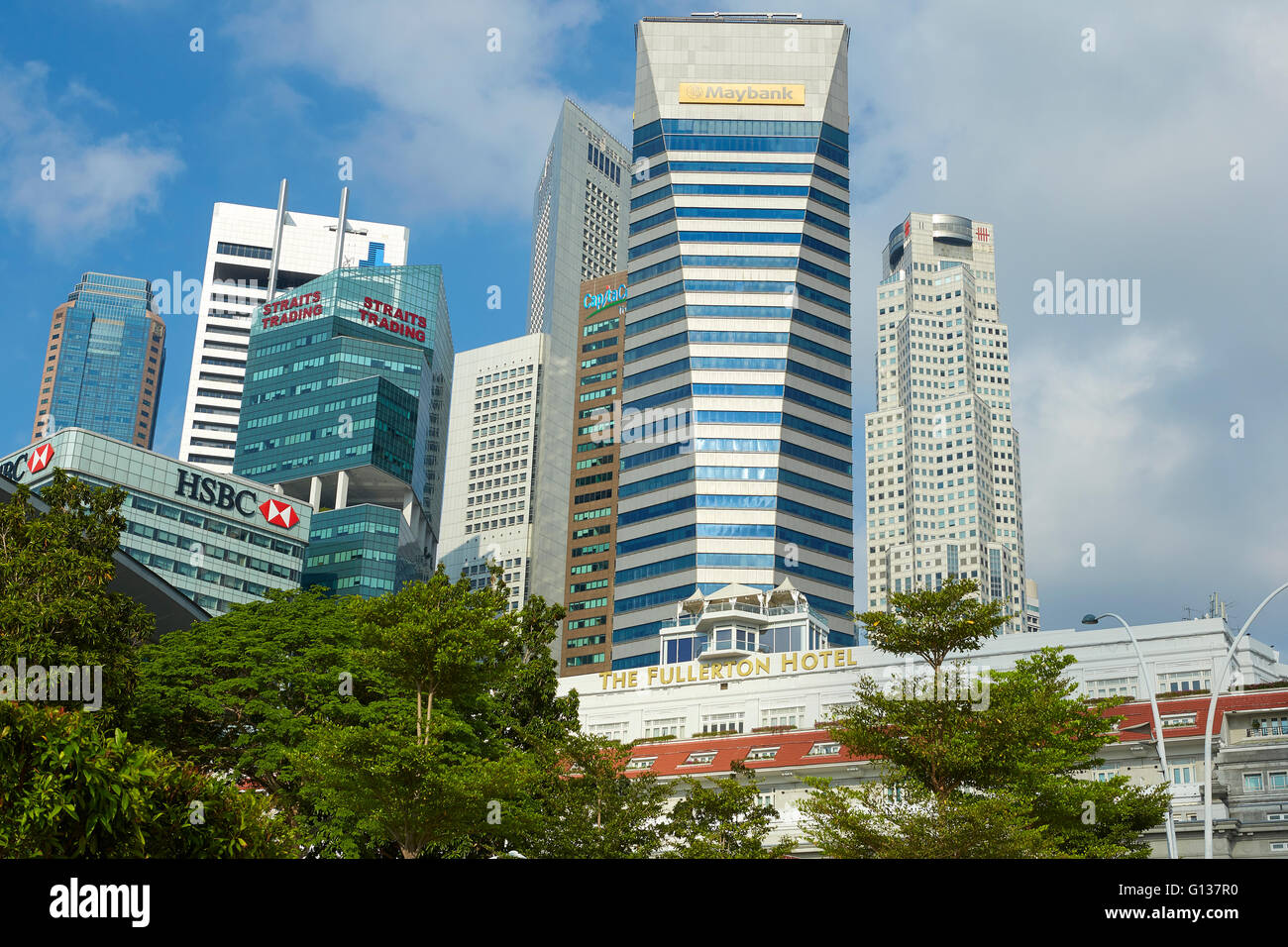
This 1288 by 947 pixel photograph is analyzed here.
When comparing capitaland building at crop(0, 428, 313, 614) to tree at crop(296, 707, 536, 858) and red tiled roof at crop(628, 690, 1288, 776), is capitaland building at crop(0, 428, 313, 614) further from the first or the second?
tree at crop(296, 707, 536, 858)

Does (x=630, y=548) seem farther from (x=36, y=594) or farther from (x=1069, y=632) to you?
(x=36, y=594)

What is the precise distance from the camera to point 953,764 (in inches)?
1825

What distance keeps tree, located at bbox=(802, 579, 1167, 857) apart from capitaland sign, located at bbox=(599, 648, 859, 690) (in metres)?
52.8

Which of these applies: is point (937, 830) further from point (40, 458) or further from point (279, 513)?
point (279, 513)

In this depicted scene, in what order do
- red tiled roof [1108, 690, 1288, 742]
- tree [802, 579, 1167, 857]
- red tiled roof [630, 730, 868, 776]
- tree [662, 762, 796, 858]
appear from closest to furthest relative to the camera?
tree [802, 579, 1167, 857], tree [662, 762, 796, 858], red tiled roof [1108, 690, 1288, 742], red tiled roof [630, 730, 868, 776]

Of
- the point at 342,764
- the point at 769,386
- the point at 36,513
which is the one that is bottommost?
the point at 342,764

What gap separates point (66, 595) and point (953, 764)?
32.7 meters

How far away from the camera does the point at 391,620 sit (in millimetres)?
51219

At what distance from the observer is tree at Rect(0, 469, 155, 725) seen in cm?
4350

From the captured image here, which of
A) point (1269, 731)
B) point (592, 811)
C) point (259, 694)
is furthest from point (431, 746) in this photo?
point (1269, 731)

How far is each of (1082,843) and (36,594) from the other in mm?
42799

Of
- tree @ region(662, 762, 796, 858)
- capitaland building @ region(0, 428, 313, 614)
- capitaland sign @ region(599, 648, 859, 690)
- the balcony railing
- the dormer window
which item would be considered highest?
capitaland building @ region(0, 428, 313, 614)

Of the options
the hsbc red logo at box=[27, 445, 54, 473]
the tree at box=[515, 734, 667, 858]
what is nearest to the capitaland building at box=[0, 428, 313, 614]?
the hsbc red logo at box=[27, 445, 54, 473]
